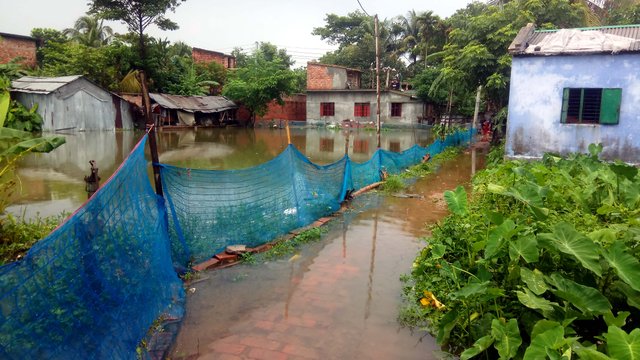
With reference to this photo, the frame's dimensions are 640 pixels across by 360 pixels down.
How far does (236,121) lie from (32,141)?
35.6 m

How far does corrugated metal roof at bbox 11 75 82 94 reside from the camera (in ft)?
79.6

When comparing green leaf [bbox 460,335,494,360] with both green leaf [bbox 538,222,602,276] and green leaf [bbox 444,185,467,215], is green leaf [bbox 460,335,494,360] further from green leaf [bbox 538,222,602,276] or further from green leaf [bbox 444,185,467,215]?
green leaf [bbox 444,185,467,215]

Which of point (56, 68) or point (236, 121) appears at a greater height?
point (56, 68)

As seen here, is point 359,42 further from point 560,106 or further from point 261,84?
point 560,106

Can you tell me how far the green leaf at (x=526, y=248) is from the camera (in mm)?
3585

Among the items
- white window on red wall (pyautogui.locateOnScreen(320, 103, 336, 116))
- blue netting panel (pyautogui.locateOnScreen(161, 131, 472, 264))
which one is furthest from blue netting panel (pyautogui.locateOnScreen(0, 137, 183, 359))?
white window on red wall (pyautogui.locateOnScreen(320, 103, 336, 116))

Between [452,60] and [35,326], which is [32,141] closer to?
[35,326]

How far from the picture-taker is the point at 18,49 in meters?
31.3

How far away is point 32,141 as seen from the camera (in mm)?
4578

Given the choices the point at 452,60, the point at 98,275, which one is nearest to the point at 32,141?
the point at 98,275

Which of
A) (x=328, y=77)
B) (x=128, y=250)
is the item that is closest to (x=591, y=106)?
(x=128, y=250)

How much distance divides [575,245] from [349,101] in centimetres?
3682

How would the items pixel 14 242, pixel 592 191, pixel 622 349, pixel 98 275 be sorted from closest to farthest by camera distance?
pixel 622 349 → pixel 98 275 → pixel 14 242 → pixel 592 191

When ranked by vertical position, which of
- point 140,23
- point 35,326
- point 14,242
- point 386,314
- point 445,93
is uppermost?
point 140,23
